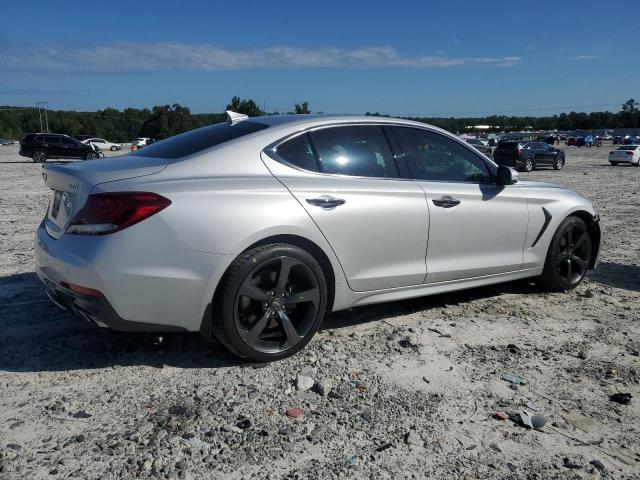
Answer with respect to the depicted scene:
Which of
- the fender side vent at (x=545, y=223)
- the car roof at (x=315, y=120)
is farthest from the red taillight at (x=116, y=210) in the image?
the fender side vent at (x=545, y=223)

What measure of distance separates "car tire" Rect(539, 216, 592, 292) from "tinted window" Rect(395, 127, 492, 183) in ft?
3.33

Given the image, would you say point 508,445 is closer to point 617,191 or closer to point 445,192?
point 445,192

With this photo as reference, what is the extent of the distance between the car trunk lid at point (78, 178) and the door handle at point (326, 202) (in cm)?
96

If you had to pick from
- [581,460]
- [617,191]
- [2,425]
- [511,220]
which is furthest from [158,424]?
[617,191]

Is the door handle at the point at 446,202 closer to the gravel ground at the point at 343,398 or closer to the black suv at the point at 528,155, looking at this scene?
the gravel ground at the point at 343,398

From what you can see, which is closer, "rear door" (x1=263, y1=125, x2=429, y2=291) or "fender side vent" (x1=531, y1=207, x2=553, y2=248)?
"rear door" (x1=263, y1=125, x2=429, y2=291)

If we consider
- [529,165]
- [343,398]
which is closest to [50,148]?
[529,165]

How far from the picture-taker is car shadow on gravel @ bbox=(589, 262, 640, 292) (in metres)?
5.78

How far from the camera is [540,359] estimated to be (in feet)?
12.7

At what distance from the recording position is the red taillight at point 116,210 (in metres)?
3.22

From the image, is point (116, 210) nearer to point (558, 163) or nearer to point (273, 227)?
point (273, 227)

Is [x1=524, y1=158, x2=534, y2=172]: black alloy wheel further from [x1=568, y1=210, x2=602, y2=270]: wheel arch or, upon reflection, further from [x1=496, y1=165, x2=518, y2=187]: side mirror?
[x1=496, y1=165, x2=518, y2=187]: side mirror

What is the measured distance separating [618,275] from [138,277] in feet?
16.8

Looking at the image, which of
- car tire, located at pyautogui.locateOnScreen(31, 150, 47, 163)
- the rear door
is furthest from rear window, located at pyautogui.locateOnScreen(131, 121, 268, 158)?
car tire, located at pyautogui.locateOnScreen(31, 150, 47, 163)
